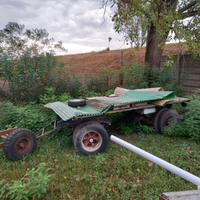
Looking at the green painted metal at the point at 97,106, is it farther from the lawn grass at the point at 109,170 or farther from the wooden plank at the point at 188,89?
the wooden plank at the point at 188,89

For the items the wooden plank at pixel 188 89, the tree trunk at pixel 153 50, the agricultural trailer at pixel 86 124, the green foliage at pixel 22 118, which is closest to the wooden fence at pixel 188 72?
the wooden plank at pixel 188 89

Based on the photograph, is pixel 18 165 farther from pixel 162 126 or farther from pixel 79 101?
pixel 162 126

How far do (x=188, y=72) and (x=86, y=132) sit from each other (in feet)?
24.2

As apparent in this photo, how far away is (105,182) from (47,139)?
263 centimetres

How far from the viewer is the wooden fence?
29.8ft

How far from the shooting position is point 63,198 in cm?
299

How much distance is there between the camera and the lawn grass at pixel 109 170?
3.11m

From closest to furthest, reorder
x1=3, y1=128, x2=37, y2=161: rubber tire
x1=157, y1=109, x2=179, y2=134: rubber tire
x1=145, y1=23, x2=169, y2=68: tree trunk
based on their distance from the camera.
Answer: x1=3, y1=128, x2=37, y2=161: rubber tire → x1=157, y1=109, x2=179, y2=134: rubber tire → x1=145, y1=23, x2=169, y2=68: tree trunk

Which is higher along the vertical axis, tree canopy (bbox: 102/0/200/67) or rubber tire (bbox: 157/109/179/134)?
tree canopy (bbox: 102/0/200/67)

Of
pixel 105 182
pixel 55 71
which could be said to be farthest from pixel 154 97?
pixel 55 71

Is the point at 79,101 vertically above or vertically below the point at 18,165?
above

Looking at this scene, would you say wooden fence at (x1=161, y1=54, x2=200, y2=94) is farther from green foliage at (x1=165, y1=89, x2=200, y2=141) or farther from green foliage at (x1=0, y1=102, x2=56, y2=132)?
green foliage at (x1=0, y1=102, x2=56, y2=132)

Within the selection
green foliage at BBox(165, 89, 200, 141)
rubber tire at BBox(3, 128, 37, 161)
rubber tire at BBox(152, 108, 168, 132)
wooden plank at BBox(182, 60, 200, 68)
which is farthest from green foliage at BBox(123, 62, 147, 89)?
rubber tire at BBox(3, 128, 37, 161)

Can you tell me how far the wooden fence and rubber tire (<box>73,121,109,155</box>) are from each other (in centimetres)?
682
